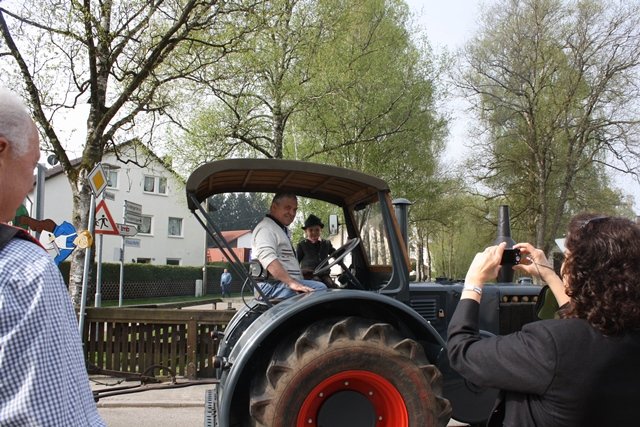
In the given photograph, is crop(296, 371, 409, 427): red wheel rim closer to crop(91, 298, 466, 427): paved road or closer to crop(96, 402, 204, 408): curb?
crop(91, 298, 466, 427): paved road

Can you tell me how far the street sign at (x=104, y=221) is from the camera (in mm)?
9117

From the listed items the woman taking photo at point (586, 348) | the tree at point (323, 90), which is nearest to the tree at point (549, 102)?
the tree at point (323, 90)

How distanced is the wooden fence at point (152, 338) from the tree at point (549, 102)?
2164 cm

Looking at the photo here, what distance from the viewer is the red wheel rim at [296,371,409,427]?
11.9 ft

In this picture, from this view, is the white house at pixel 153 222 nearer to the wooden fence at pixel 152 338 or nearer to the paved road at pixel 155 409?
the wooden fence at pixel 152 338

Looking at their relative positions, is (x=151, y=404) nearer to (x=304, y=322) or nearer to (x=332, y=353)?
(x=304, y=322)

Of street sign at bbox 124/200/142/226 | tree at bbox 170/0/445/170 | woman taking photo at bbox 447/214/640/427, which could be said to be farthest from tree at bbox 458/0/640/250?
woman taking photo at bbox 447/214/640/427

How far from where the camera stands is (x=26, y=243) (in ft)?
4.34

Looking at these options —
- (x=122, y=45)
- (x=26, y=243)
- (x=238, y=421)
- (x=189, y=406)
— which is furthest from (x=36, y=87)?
(x=26, y=243)

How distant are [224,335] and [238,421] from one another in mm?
943

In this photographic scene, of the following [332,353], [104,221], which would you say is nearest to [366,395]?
[332,353]

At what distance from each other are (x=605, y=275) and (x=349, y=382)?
89.6 inches

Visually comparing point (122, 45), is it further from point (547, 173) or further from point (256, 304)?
point (547, 173)

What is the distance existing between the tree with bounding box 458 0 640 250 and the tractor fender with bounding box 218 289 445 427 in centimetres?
2413
